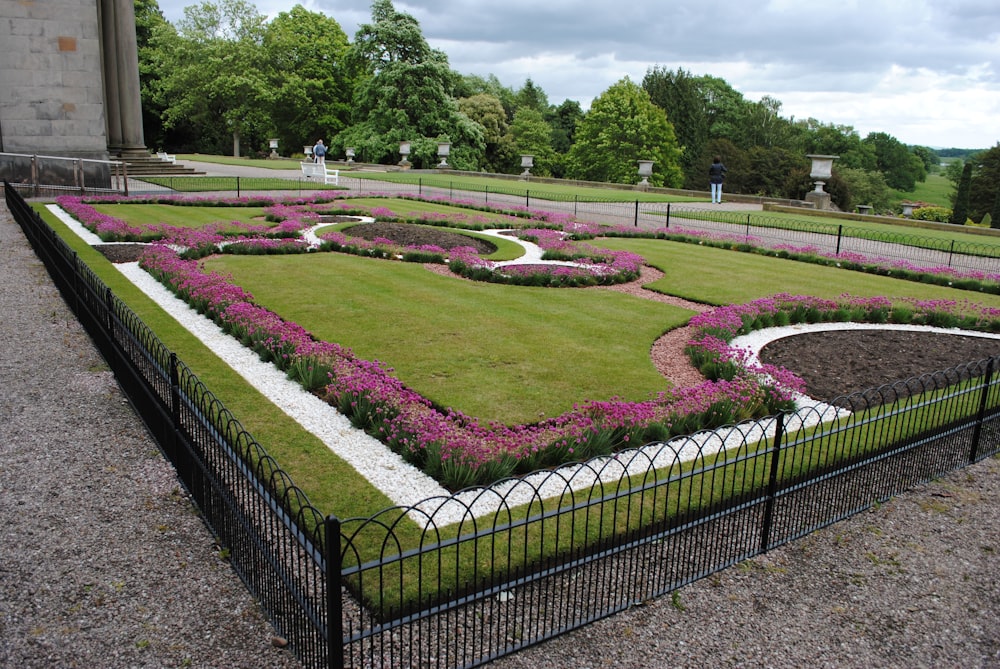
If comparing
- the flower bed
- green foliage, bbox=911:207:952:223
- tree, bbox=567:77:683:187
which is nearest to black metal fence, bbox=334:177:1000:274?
the flower bed

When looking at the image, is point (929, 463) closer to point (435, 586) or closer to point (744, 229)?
point (435, 586)

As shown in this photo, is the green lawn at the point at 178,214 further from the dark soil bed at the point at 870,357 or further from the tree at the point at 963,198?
the tree at the point at 963,198

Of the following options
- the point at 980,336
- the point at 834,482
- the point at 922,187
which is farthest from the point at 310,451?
the point at 922,187

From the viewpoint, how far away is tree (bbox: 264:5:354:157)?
215 feet

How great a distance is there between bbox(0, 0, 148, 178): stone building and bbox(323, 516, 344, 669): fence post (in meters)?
31.7

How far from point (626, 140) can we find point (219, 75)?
33.4m

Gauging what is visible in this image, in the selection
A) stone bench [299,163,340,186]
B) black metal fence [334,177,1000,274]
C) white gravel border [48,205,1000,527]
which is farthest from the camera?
stone bench [299,163,340,186]

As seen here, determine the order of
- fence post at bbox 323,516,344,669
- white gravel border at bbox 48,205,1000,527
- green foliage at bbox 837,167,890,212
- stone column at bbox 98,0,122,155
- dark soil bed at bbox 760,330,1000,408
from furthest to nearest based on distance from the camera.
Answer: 1. green foliage at bbox 837,167,890,212
2. stone column at bbox 98,0,122,155
3. dark soil bed at bbox 760,330,1000,408
4. white gravel border at bbox 48,205,1000,527
5. fence post at bbox 323,516,344,669

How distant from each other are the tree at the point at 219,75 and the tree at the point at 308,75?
1240 millimetres

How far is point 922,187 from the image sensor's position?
403ft

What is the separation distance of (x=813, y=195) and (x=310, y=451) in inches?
1362

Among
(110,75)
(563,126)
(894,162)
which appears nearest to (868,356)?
(110,75)

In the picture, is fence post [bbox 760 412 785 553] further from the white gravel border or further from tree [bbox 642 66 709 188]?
tree [bbox 642 66 709 188]

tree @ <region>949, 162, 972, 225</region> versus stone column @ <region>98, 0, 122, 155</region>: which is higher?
stone column @ <region>98, 0, 122, 155</region>
